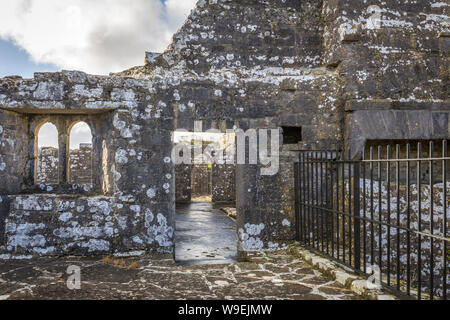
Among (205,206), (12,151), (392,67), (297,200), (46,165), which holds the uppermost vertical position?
(392,67)

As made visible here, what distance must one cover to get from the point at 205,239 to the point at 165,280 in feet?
10.8

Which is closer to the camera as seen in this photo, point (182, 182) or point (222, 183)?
point (182, 182)

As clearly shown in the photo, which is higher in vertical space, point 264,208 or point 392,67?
point 392,67

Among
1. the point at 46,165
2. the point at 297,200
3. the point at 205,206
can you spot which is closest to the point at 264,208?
the point at 297,200

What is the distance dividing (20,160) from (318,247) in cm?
470

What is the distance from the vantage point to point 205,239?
7371mm

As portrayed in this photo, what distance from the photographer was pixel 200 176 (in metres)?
19.5

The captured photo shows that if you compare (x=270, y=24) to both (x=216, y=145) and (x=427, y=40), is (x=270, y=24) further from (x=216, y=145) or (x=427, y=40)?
(x=216, y=145)

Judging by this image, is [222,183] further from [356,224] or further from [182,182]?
[356,224]

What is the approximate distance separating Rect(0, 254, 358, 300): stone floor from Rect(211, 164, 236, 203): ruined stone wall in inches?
Result: 412

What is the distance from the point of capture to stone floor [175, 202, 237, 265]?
5711 mm

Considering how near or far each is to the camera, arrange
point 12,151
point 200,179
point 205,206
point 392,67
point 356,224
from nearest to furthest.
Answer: point 356,224 < point 12,151 < point 392,67 < point 205,206 < point 200,179

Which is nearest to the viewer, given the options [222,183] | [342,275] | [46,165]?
[342,275]
